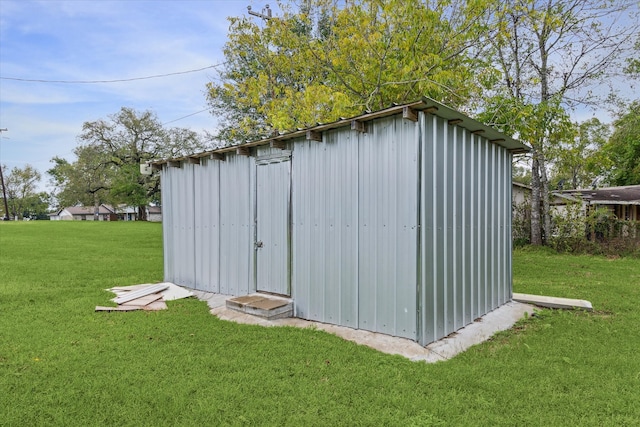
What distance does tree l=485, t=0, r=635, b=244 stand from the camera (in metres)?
10.9

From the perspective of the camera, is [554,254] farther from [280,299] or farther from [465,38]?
[280,299]

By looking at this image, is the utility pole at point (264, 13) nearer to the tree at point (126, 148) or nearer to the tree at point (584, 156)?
the tree at point (584, 156)

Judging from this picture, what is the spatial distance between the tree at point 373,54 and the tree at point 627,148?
42.5ft

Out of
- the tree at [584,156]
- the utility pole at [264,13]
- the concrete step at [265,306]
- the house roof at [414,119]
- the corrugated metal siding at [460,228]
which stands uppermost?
the utility pole at [264,13]

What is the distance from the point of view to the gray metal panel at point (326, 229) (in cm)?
449

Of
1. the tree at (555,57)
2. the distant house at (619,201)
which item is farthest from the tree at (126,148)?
the distant house at (619,201)

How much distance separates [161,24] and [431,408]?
11827mm

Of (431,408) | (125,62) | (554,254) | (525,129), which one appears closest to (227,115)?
(125,62)

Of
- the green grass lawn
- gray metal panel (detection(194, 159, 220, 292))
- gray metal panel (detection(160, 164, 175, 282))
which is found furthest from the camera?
gray metal panel (detection(160, 164, 175, 282))

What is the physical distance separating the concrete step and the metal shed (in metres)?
0.14

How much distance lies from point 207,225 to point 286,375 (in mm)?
3969

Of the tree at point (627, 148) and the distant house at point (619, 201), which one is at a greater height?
the tree at point (627, 148)

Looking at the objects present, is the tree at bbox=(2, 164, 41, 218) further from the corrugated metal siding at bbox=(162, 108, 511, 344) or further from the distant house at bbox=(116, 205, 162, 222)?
the corrugated metal siding at bbox=(162, 108, 511, 344)

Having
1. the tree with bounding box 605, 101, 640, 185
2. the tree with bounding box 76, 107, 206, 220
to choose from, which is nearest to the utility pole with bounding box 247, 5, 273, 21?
the tree with bounding box 605, 101, 640, 185
